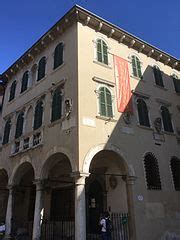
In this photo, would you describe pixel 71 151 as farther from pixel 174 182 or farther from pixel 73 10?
pixel 73 10

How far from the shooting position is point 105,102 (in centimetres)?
1362

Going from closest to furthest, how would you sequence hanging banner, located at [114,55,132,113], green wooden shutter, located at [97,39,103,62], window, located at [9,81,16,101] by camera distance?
hanging banner, located at [114,55,132,113]
green wooden shutter, located at [97,39,103,62]
window, located at [9,81,16,101]

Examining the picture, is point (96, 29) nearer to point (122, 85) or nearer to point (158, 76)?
point (122, 85)

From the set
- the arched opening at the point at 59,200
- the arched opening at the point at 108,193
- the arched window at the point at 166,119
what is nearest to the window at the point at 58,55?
the arched opening at the point at 59,200

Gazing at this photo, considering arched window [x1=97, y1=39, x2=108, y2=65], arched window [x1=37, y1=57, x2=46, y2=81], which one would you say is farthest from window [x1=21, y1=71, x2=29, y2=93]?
arched window [x1=97, y1=39, x2=108, y2=65]

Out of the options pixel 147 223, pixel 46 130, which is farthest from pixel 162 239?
pixel 46 130

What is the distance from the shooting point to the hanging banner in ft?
47.2

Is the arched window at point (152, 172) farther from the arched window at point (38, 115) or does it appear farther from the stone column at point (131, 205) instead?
the arched window at point (38, 115)

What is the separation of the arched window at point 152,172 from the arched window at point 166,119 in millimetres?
2888

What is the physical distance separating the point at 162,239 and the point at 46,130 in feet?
28.3

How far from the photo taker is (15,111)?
17984mm

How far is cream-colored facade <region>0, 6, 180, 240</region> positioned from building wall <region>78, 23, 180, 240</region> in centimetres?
5

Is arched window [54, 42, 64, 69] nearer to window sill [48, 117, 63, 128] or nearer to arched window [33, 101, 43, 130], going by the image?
arched window [33, 101, 43, 130]

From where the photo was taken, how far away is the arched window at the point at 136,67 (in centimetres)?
1669
